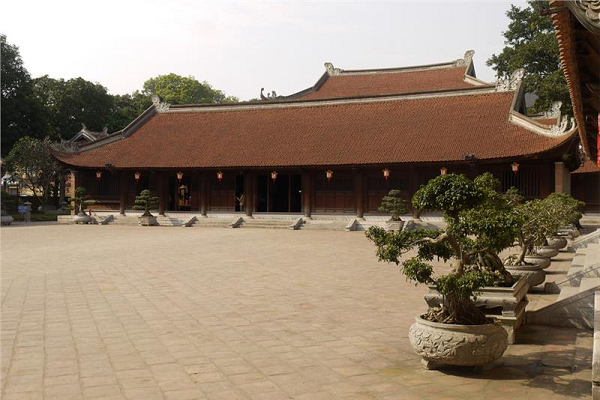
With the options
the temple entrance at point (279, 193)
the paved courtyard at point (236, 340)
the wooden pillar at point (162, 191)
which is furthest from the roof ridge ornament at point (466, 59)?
the paved courtyard at point (236, 340)

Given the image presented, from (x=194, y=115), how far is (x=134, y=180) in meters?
5.23

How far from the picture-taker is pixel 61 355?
548 centimetres

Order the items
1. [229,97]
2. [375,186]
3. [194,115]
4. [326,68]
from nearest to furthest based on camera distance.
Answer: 1. [375,186]
2. [194,115]
3. [326,68]
4. [229,97]

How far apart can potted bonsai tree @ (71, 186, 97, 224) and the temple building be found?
39.4 inches

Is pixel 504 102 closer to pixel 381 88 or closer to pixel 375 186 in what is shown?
pixel 375 186

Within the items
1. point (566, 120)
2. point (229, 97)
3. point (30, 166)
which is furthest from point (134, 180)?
point (229, 97)

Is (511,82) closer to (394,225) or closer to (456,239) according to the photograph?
(394,225)

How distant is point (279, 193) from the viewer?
2858 cm

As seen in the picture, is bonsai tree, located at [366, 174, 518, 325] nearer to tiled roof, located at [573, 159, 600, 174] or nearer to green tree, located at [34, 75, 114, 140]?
tiled roof, located at [573, 159, 600, 174]

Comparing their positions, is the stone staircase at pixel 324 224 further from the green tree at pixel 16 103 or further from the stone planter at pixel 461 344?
Result: the green tree at pixel 16 103

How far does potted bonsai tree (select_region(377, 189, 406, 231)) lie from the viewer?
22.4 m

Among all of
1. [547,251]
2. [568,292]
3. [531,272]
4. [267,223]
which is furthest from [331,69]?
[568,292]

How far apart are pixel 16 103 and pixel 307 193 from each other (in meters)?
26.7

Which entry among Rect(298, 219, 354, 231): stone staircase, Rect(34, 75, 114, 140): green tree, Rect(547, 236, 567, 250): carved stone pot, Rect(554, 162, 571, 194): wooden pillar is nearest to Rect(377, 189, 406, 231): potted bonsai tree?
Rect(298, 219, 354, 231): stone staircase
